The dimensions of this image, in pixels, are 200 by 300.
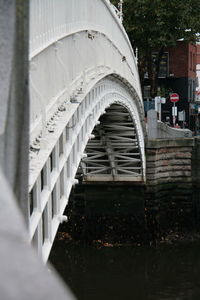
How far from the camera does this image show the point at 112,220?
1927 cm

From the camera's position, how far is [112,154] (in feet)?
64.6

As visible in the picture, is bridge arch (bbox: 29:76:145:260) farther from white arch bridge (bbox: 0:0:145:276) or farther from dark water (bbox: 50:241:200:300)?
dark water (bbox: 50:241:200:300)

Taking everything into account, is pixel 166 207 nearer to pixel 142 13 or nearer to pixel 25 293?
pixel 142 13

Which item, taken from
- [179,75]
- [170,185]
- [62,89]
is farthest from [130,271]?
[179,75]

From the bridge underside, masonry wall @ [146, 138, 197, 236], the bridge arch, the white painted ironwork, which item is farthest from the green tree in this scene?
the white painted ironwork

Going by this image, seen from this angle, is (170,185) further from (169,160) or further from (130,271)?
(130,271)

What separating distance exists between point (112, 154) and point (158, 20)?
12.1 meters

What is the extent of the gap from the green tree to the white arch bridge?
14.2 metres

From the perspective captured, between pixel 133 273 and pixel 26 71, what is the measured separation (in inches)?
598

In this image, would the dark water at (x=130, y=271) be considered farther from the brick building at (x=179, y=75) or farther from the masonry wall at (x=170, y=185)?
the brick building at (x=179, y=75)

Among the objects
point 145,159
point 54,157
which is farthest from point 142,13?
point 54,157

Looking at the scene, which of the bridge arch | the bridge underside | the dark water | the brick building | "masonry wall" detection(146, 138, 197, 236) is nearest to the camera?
the bridge arch

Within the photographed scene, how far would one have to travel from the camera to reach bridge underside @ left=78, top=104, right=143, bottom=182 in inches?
731

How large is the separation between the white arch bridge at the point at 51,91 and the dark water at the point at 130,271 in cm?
463
